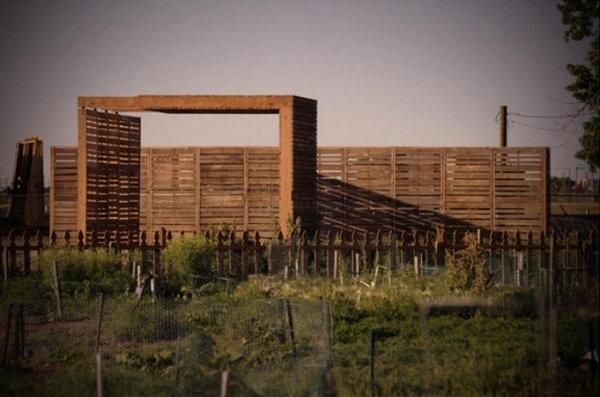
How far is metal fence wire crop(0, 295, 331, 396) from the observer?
8344 mm

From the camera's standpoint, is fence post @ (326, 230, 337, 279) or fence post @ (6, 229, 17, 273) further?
fence post @ (6, 229, 17, 273)

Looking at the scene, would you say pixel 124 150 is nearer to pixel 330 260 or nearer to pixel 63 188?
pixel 63 188

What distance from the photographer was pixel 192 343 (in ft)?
29.8

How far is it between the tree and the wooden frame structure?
620 cm

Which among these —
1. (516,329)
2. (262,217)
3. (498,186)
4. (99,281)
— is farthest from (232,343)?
(498,186)

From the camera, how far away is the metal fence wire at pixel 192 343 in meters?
8.34

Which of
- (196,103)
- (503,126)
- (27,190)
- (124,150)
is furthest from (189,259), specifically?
(503,126)

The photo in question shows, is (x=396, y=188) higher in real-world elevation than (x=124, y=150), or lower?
lower

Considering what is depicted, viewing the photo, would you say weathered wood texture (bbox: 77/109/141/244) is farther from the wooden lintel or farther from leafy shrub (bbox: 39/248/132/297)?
leafy shrub (bbox: 39/248/132/297)

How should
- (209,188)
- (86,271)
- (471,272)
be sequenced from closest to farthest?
1. (471,272)
2. (86,271)
3. (209,188)

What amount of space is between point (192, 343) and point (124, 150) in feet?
33.8

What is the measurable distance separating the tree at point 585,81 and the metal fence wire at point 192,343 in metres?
4.32

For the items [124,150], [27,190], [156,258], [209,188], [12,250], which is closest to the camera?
[12,250]

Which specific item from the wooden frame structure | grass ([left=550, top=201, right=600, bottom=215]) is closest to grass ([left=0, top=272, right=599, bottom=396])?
the wooden frame structure
